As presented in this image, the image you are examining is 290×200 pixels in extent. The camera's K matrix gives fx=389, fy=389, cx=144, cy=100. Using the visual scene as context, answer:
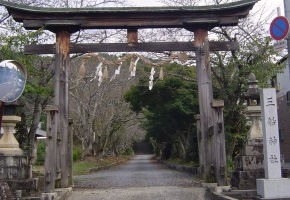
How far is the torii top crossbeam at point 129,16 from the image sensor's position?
13.4 m

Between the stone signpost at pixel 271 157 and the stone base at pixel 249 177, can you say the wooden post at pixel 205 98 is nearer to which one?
the stone base at pixel 249 177

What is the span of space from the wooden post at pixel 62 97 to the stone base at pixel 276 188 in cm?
664

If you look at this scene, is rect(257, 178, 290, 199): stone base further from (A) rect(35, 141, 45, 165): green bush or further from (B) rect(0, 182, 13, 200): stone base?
(A) rect(35, 141, 45, 165): green bush

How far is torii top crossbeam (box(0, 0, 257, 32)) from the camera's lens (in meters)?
13.4

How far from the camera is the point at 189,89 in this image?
29.0 metres

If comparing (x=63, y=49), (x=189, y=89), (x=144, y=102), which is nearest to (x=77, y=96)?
(x=144, y=102)

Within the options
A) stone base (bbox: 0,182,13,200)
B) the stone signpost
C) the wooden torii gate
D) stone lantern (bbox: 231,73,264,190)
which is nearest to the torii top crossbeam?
the wooden torii gate

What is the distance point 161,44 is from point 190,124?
19.0 metres

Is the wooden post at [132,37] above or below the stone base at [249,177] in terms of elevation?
above

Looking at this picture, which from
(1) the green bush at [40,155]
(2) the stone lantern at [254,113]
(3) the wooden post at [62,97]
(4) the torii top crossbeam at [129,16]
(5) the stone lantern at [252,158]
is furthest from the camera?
(1) the green bush at [40,155]

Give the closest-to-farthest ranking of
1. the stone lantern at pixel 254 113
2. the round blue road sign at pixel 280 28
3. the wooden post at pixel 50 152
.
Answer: the round blue road sign at pixel 280 28, the wooden post at pixel 50 152, the stone lantern at pixel 254 113

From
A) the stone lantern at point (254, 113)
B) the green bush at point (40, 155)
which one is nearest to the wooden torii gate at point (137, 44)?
the stone lantern at point (254, 113)

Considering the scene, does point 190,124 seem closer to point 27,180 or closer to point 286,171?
point 286,171

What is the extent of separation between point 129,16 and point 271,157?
22.2 ft
